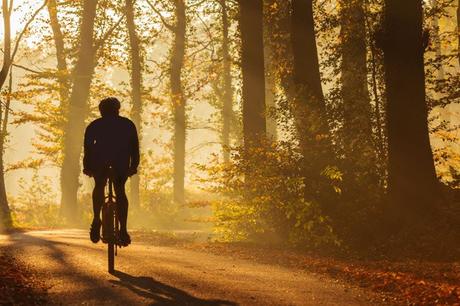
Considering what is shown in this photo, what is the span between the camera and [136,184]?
1353 inches

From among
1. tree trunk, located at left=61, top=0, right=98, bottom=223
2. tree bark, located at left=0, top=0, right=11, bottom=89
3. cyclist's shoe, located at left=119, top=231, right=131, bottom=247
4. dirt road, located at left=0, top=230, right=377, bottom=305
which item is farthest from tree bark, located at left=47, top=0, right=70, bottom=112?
cyclist's shoe, located at left=119, top=231, right=131, bottom=247

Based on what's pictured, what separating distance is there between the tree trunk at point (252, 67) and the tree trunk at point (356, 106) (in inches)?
97.6

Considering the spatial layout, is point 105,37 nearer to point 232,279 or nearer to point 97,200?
point 97,200

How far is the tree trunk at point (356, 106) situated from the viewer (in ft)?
44.9

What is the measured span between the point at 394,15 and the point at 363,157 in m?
3.26

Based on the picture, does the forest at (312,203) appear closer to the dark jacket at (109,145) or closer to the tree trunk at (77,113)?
the dark jacket at (109,145)

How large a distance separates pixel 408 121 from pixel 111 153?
665 centimetres

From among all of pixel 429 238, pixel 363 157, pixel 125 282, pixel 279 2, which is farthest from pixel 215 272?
pixel 279 2

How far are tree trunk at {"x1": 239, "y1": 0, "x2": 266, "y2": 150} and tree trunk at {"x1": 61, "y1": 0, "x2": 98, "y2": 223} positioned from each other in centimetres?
1290

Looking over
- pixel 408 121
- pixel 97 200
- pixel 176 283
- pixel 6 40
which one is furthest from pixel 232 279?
pixel 6 40

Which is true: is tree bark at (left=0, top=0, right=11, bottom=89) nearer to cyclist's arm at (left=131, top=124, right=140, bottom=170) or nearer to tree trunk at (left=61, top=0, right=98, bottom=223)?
tree trunk at (left=61, top=0, right=98, bottom=223)

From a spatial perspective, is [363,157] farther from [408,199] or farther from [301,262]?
[301,262]

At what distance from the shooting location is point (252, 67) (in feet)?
58.6

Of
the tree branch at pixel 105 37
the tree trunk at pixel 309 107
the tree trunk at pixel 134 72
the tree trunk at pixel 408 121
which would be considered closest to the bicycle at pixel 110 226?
the tree trunk at pixel 309 107
